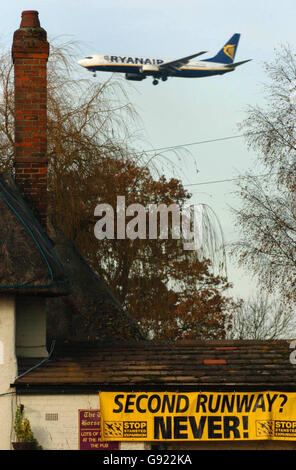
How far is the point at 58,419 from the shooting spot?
544 inches

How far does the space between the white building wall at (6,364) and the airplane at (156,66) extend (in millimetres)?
56883

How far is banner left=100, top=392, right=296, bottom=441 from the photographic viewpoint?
45.3 ft

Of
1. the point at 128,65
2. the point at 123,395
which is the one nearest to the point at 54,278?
the point at 123,395

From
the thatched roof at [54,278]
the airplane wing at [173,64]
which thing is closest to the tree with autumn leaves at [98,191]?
the thatched roof at [54,278]

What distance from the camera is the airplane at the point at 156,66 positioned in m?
77.9

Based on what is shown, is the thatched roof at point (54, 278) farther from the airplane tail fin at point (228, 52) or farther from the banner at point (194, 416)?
the airplane tail fin at point (228, 52)

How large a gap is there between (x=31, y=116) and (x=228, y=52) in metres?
86.5

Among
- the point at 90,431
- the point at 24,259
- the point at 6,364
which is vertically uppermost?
the point at 24,259

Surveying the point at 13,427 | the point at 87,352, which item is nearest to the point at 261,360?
the point at 87,352

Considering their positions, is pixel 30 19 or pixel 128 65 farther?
pixel 128 65

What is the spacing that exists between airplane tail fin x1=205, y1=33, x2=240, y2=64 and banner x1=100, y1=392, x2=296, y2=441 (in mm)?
86729

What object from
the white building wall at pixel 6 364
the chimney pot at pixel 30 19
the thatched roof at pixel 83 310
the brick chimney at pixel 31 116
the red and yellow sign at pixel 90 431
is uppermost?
the chimney pot at pixel 30 19

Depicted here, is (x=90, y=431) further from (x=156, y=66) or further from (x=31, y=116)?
(x=156, y=66)

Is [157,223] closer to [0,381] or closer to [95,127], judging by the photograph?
[95,127]
